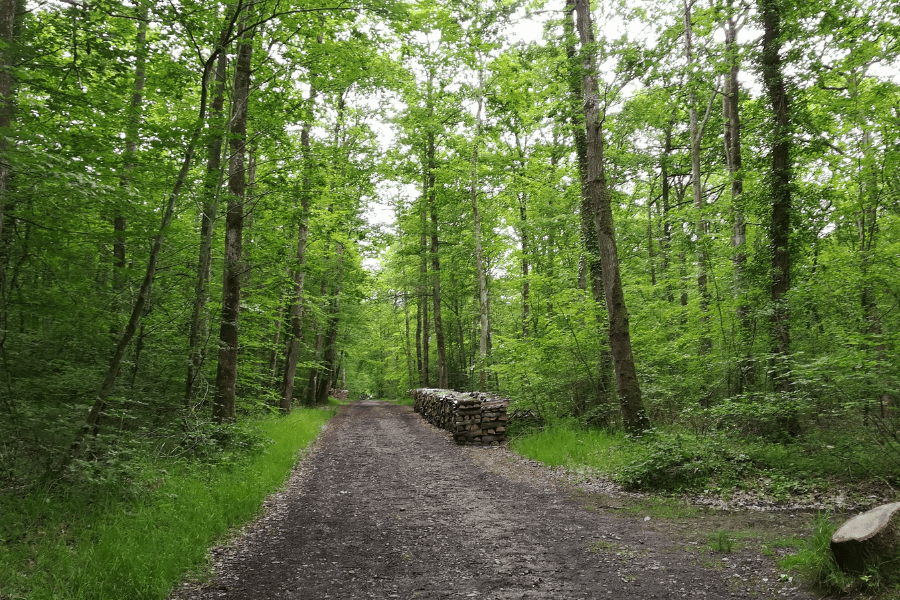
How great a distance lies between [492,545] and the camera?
4918mm

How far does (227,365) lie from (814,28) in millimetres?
12508

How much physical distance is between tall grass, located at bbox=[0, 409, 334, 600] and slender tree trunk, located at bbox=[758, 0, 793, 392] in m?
9.15

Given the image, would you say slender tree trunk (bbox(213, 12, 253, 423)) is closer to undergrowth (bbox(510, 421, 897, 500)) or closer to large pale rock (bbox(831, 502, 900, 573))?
undergrowth (bbox(510, 421, 897, 500))

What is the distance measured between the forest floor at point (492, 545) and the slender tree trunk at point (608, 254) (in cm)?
194

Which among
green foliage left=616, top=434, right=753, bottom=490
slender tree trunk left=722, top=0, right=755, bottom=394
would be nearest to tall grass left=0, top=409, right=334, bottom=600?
green foliage left=616, top=434, right=753, bottom=490

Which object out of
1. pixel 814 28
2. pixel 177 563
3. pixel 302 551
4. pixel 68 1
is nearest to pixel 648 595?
pixel 302 551

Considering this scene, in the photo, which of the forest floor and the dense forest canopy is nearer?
the forest floor

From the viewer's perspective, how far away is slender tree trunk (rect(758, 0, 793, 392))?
8.46 meters

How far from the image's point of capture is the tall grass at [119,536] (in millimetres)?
3588

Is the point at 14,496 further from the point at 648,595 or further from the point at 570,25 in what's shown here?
the point at 570,25

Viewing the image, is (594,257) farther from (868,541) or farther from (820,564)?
(868,541)

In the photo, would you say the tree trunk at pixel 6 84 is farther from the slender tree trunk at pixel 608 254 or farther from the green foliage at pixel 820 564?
the slender tree trunk at pixel 608 254

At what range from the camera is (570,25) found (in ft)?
35.2

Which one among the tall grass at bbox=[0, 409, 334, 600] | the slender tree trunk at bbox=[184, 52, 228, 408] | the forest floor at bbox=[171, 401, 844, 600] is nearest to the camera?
the tall grass at bbox=[0, 409, 334, 600]
